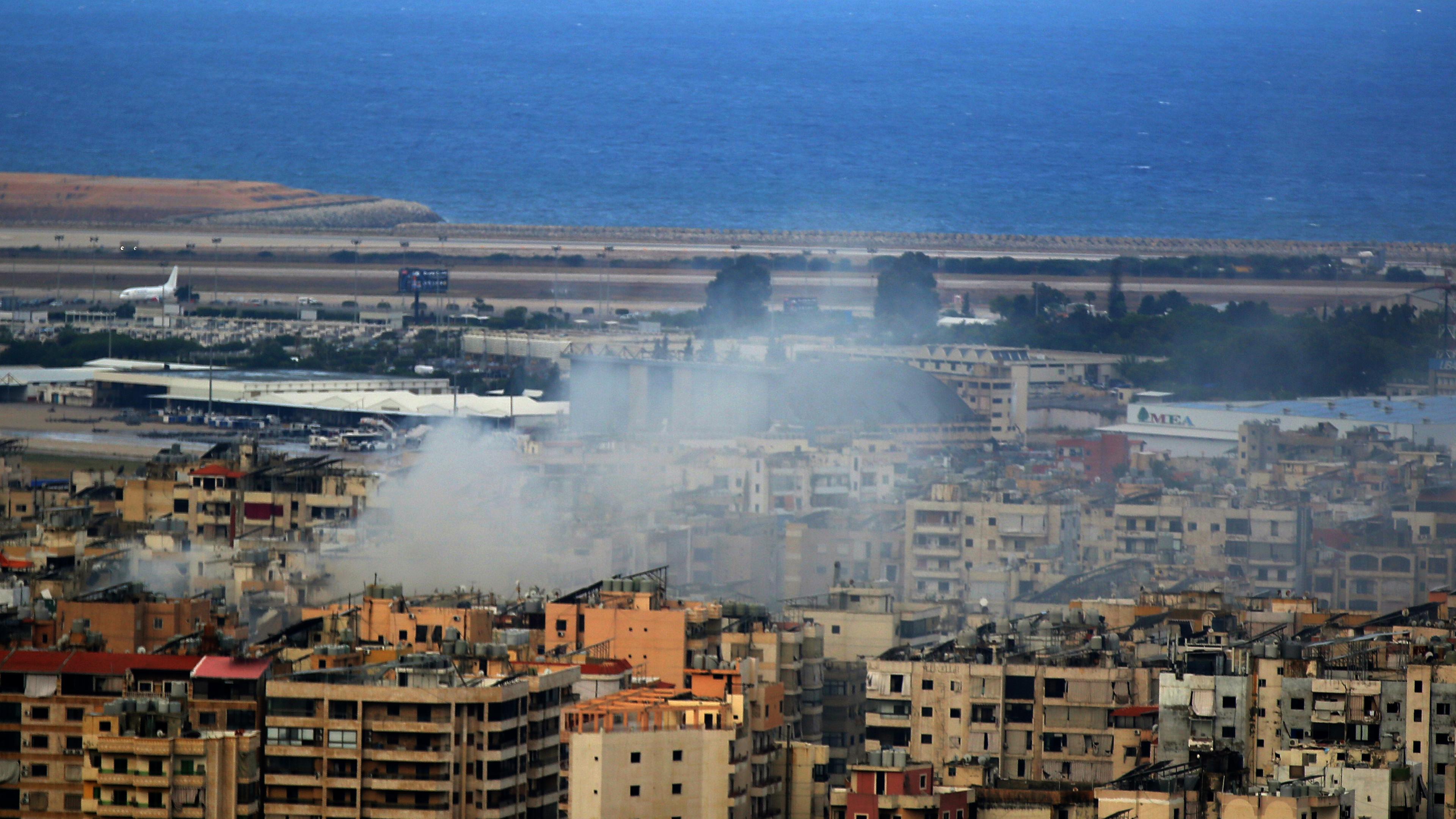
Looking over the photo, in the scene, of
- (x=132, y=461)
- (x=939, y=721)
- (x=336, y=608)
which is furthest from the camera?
(x=132, y=461)

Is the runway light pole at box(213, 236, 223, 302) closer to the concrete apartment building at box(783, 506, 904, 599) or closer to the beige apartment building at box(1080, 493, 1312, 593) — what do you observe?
the concrete apartment building at box(783, 506, 904, 599)

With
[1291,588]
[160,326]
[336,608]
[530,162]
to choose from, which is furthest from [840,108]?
[336,608]

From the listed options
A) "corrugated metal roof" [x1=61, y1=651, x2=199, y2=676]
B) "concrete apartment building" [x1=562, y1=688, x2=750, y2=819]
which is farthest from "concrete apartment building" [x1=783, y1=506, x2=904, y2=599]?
"concrete apartment building" [x1=562, y1=688, x2=750, y2=819]

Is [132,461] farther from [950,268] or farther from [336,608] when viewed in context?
[950,268]

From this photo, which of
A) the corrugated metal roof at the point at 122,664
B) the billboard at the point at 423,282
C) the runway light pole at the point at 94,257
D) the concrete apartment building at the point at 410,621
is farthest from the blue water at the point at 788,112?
the corrugated metal roof at the point at 122,664

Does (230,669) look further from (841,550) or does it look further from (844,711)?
(841,550)

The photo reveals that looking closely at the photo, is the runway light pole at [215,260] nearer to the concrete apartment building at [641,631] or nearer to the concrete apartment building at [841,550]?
the concrete apartment building at [841,550]
